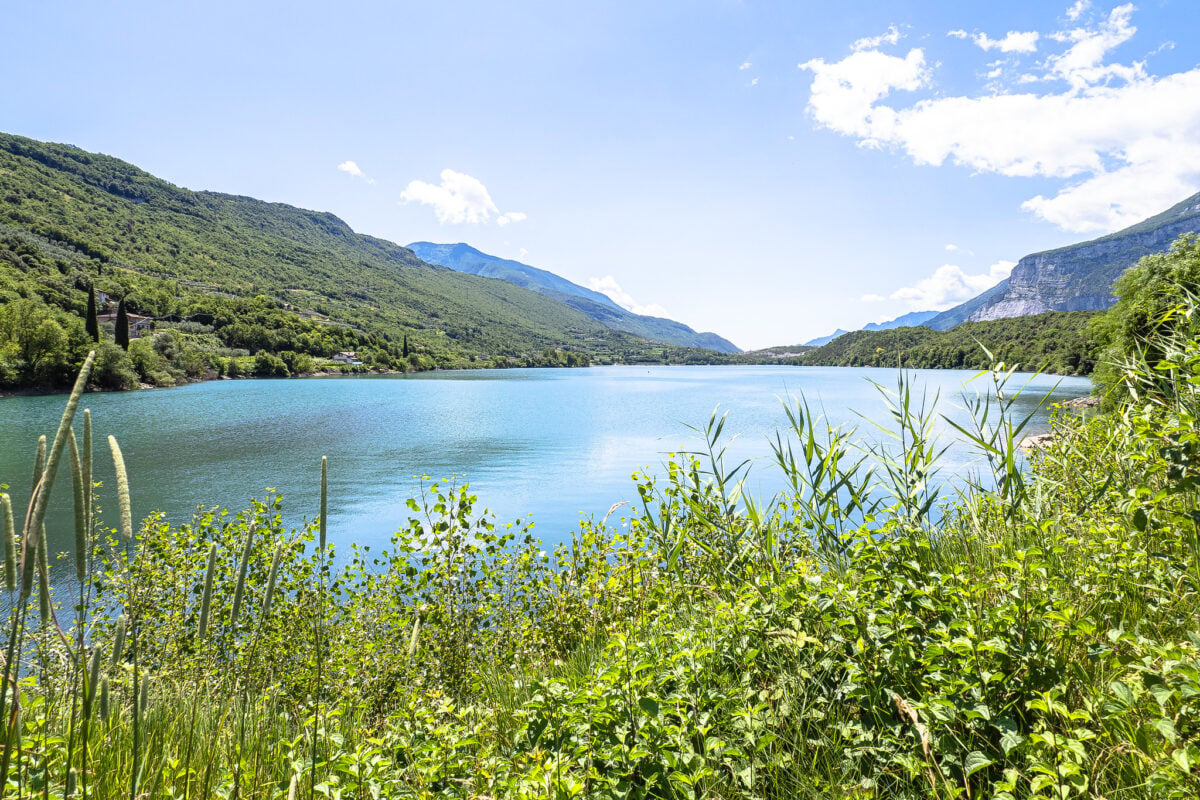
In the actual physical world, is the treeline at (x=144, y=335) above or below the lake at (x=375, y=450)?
above

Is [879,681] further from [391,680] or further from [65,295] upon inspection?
[65,295]

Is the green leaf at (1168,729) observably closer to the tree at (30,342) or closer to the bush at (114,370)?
the tree at (30,342)

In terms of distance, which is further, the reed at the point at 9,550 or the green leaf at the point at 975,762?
the green leaf at the point at 975,762

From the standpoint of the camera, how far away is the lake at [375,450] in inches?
768

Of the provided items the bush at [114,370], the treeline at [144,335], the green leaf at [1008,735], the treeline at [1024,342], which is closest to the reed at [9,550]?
the green leaf at [1008,735]

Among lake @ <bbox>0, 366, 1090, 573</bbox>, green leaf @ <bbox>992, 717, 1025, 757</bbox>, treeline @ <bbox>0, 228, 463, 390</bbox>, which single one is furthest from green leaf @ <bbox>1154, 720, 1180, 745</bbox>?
treeline @ <bbox>0, 228, 463, 390</bbox>

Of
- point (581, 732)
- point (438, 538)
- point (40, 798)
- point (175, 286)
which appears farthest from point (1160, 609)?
point (175, 286)

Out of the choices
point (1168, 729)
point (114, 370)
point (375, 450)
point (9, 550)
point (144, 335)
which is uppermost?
point (144, 335)

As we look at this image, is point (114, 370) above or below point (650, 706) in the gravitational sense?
→ above

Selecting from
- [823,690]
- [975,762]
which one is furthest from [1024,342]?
[975,762]

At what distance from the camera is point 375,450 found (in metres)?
32.3

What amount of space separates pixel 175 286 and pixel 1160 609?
174304 millimetres

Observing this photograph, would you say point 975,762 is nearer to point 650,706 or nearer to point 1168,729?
point 1168,729

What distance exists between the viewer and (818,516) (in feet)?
12.6
